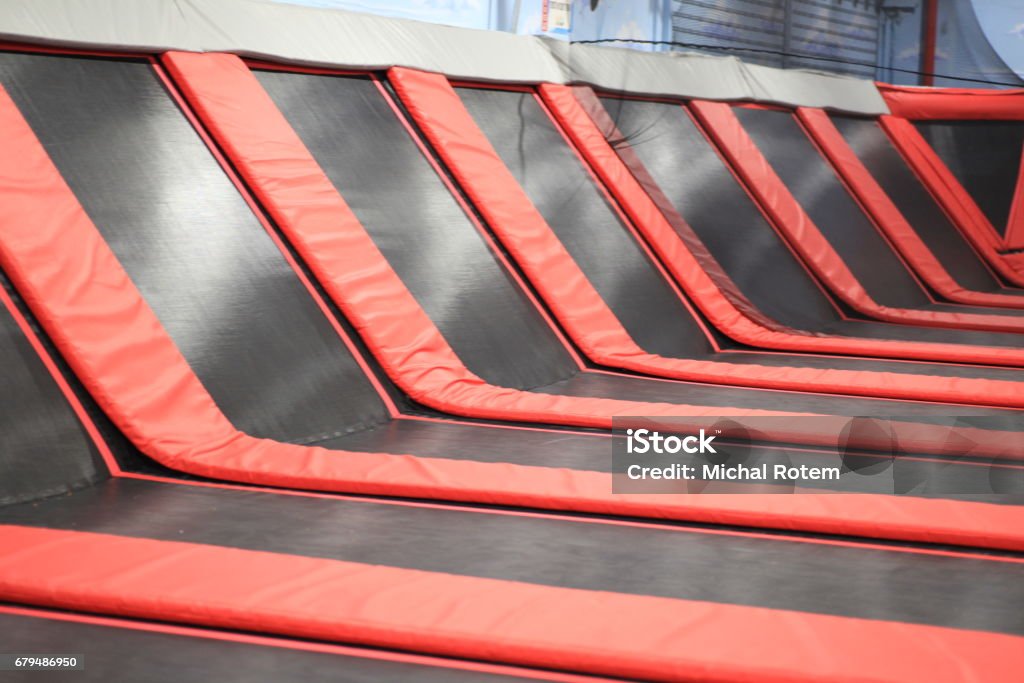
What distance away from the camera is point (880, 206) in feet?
19.4

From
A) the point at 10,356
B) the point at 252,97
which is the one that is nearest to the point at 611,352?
the point at 252,97

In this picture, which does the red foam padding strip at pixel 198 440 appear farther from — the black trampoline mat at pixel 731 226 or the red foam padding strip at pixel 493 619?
the black trampoline mat at pixel 731 226

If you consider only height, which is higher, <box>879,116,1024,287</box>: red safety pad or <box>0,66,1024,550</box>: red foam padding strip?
<box>879,116,1024,287</box>: red safety pad

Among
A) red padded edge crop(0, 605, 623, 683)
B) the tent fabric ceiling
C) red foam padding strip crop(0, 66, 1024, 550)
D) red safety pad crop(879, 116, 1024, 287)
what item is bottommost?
red padded edge crop(0, 605, 623, 683)

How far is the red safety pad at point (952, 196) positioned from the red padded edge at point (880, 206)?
0.48 m

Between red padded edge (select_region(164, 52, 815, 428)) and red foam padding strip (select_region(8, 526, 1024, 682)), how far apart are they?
3.95ft

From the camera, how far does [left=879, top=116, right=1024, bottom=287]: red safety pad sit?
6336 millimetres

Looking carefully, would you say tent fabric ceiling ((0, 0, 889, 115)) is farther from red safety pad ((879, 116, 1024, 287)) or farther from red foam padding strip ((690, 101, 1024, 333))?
red safety pad ((879, 116, 1024, 287))

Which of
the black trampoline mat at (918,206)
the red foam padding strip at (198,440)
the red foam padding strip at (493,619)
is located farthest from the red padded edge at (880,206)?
the red foam padding strip at (493,619)

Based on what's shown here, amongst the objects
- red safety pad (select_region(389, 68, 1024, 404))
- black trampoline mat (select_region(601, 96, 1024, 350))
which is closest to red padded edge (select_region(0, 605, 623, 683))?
red safety pad (select_region(389, 68, 1024, 404))

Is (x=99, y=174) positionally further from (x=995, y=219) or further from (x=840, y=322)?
(x=995, y=219)

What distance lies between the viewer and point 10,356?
2289 millimetres

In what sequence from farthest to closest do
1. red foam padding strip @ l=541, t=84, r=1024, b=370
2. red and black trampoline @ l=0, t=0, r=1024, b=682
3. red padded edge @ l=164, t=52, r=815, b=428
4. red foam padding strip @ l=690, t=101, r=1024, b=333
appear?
red foam padding strip @ l=690, t=101, r=1024, b=333 < red foam padding strip @ l=541, t=84, r=1024, b=370 < red padded edge @ l=164, t=52, r=815, b=428 < red and black trampoline @ l=0, t=0, r=1024, b=682

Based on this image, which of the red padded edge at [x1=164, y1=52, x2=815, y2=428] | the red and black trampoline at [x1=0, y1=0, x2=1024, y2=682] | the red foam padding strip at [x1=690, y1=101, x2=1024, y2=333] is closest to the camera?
the red and black trampoline at [x1=0, y1=0, x2=1024, y2=682]
